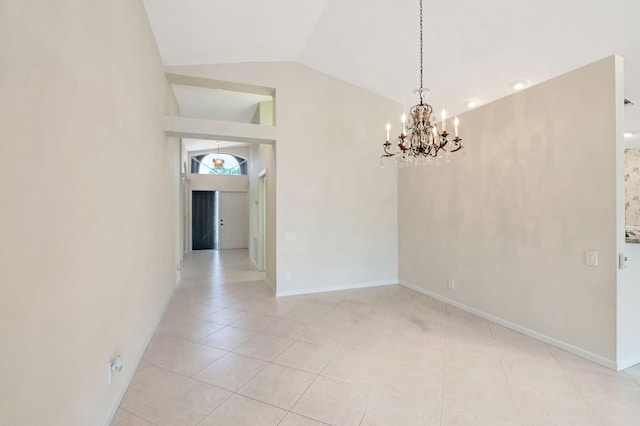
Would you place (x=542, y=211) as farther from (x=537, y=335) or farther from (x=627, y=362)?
(x=627, y=362)

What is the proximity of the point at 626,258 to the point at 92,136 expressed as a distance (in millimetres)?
4097

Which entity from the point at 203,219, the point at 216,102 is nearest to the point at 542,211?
the point at 216,102

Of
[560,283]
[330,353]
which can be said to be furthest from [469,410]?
[560,283]

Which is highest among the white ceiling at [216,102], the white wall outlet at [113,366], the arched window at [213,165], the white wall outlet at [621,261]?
the white ceiling at [216,102]

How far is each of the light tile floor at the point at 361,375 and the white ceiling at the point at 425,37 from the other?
315 cm

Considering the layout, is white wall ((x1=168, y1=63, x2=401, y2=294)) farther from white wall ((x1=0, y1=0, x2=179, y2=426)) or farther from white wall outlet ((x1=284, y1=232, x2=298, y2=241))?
white wall ((x1=0, y1=0, x2=179, y2=426))

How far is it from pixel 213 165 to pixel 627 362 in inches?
404

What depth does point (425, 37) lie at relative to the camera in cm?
348

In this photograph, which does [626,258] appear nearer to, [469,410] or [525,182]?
[525,182]

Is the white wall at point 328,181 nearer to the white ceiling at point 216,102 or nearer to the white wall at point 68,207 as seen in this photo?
the white ceiling at point 216,102

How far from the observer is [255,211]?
7156 mm

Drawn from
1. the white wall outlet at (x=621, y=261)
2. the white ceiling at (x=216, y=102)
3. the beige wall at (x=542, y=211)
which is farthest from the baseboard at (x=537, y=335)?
the white ceiling at (x=216, y=102)

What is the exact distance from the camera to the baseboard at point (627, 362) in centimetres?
235

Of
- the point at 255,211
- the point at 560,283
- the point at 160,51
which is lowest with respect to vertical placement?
the point at 560,283
